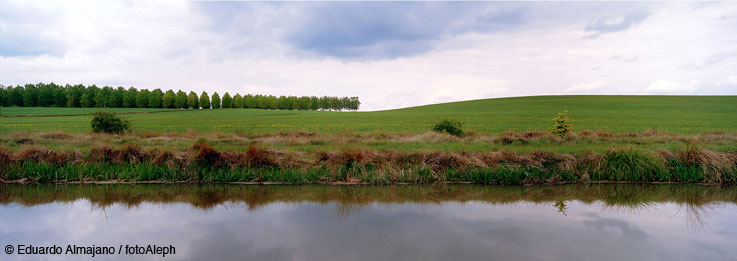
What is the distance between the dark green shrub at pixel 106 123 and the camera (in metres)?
23.2

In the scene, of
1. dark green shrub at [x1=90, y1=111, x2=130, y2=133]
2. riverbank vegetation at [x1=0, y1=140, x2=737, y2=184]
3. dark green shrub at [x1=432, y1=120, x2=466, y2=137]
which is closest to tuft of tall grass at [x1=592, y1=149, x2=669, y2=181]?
riverbank vegetation at [x1=0, y1=140, x2=737, y2=184]

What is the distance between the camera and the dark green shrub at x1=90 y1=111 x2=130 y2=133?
913 inches

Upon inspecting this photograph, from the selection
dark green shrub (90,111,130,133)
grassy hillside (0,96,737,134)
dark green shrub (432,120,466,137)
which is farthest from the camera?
grassy hillside (0,96,737,134)

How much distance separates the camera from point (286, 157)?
1168 centimetres

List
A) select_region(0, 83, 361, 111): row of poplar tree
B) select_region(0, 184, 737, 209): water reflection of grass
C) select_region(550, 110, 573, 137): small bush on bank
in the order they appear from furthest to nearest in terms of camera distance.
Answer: select_region(0, 83, 361, 111): row of poplar tree, select_region(550, 110, 573, 137): small bush on bank, select_region(0, 184, 737, 209): water reflection of grass

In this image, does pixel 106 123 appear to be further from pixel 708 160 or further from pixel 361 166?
pixel 708 160

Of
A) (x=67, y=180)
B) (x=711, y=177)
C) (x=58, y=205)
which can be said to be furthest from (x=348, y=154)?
(x=711, y=177)

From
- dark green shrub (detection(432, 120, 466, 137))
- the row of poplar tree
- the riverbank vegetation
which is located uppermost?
the row of poplar tree

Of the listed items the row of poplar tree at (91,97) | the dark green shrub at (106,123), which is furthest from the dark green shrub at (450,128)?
the row of poplar tree at (91,97)

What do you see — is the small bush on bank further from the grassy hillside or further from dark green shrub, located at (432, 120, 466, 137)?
the grassy hillside

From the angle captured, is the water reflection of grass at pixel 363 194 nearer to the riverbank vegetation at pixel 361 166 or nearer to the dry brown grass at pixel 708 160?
the riverbank vegetation at pixel 361 166

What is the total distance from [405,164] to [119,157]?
9.83m

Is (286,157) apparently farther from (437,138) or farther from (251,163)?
(437,138)

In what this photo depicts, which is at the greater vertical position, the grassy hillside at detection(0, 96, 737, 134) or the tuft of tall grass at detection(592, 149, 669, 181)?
the grassy hillside at detection(0, 96, 737, 134)
